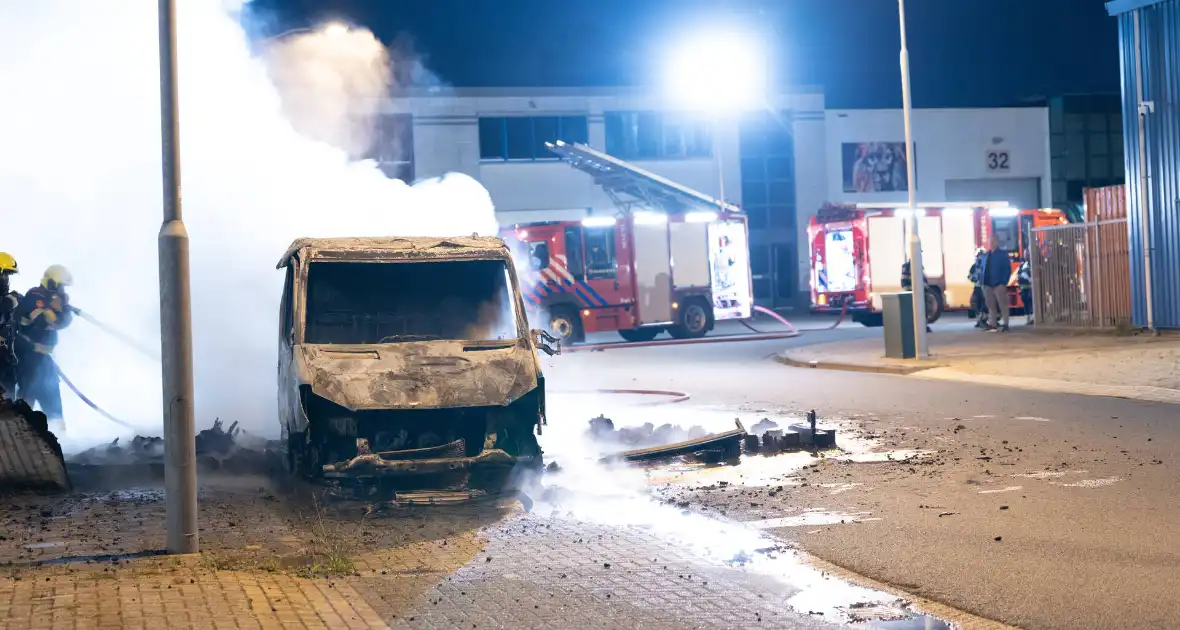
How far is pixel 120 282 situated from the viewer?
1812 cm

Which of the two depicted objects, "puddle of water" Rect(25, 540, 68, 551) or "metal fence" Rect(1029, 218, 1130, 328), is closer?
"puddle of water" Rect(25, 540, 68, 551)

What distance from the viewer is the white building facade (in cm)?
4725

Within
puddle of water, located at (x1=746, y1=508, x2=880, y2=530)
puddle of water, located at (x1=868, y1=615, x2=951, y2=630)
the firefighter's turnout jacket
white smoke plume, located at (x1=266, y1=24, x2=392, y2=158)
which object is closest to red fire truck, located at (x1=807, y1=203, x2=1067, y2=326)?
white smoke plume, located at (x1=266, y1=24, x2=392, y2=158)

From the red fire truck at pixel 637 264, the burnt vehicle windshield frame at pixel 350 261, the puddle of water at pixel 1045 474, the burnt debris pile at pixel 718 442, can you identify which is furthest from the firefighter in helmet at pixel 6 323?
the red fire truck at pixel 637 264

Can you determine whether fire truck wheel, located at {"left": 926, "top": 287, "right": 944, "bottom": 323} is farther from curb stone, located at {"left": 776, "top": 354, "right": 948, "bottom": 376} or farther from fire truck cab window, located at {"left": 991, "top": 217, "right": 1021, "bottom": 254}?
curb stone, located at {"left": 776, "top": 354, "right": 948, "bottom": 376}

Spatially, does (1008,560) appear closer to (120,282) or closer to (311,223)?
(311,223)

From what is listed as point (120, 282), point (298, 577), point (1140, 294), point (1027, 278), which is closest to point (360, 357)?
point (298, 577)

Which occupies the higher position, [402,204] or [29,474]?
[402,204]

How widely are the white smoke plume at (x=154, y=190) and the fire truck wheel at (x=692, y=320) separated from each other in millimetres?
15883

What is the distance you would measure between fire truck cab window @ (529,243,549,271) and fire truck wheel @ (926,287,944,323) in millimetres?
10216

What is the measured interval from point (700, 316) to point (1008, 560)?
1008 inches

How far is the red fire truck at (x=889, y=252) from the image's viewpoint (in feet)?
111

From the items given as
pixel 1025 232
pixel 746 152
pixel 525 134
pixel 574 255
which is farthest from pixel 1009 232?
pixel 525 134

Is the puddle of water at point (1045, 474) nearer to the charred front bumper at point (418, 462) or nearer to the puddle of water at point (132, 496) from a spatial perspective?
the charred front bumper at point (418, 462)
